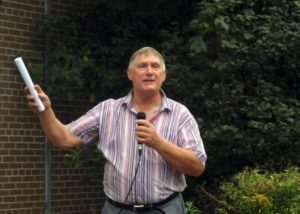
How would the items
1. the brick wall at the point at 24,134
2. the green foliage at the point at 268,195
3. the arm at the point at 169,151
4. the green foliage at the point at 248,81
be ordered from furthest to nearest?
the brick wall at the point at 24,134
the green foliage at the point at 248,81
the green foliage at the point at 268,195
the arm at the point at 169,151

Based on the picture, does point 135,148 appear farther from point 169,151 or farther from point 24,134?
point 24,134

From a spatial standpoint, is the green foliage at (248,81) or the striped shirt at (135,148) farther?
the green foliage at (248,81)

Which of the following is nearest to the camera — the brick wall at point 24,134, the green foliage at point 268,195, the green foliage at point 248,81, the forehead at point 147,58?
the forehead at point 147,58

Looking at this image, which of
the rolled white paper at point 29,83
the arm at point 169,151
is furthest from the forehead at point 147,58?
the rolled white paper at point 29,83

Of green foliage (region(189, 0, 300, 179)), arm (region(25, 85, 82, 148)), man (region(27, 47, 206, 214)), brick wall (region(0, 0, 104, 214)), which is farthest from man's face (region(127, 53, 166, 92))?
brick wall (region(0, 0, 104, 214))

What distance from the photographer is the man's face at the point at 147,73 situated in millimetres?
4141

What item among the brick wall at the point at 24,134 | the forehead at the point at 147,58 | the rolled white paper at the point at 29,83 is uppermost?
the forehead at the point at 147,58

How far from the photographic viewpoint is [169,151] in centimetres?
389

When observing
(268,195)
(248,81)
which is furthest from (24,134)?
(268,195)

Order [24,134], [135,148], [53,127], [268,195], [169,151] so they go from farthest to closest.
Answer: [24,134] < [268,195] < [53,127] < [135,148] < [169,151]

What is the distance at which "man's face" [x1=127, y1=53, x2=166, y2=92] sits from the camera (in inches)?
163

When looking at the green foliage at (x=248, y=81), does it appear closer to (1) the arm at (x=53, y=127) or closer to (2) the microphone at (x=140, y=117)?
(1) the arm at (x=53, y=127)

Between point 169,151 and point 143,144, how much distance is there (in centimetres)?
15

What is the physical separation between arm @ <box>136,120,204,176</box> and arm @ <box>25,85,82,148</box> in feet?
2.04
